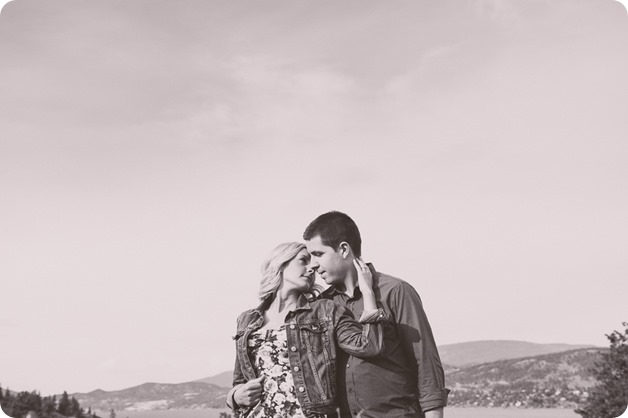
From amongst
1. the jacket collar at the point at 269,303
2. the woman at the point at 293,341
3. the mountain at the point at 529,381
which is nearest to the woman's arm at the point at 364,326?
the woman at the point at 293,341

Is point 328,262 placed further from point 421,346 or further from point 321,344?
point 421,346

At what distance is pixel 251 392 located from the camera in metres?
5.00

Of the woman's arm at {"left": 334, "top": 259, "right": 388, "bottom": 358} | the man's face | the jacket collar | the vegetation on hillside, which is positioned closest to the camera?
the woman's arm at {"left": 334, "top": 259, "right": 388, "bottom": 358}

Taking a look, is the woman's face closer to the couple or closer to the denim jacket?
the couple

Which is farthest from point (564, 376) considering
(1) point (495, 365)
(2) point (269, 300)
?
(2) point (269, 300)

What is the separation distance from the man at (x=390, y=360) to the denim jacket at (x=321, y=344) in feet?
0.32

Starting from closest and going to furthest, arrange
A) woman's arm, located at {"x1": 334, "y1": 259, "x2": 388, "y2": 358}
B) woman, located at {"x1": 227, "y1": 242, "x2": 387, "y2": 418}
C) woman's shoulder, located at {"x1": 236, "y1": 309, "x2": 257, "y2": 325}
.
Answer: woman's arm, located at {"x1": 334, "y1": 259, "x2": 388, "y2": 358} → woman, located at {"x1": 227, "y1": 242, "x2": 387, "y2": 418} → woman's shoulder, located at {"x1": 236, "y1": 309, "x2": 257, "y2": 325}

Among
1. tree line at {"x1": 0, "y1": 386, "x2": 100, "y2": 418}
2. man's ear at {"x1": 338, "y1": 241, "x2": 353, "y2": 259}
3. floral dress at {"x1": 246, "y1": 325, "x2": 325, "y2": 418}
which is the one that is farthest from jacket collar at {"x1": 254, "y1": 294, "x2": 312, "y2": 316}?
tree line at {"x1": 0, "y1": 386, "x2": 100, "y2": 418}

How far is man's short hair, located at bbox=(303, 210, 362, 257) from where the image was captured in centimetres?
497

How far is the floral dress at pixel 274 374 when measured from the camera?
4973 millimetres

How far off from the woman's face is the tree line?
73.2 m

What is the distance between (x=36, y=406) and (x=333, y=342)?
3475 inches

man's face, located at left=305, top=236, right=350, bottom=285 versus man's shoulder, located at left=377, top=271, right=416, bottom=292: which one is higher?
man's face, located at left=305, top=236, right=350, bottom=285

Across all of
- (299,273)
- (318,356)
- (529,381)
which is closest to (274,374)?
(318,356)
